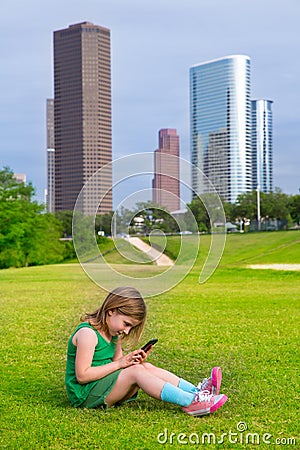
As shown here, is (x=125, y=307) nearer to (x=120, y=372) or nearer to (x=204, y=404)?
(x=120, y=372)

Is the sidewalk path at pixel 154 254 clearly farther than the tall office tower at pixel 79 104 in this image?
No

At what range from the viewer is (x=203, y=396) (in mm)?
4121

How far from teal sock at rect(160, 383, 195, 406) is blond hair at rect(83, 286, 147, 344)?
0.42m

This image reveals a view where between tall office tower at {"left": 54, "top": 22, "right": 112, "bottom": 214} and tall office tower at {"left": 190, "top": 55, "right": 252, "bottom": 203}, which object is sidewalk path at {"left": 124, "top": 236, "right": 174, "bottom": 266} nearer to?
tall office tower at {"left": 190, "top": 55, "right": 252, "bottom": 203}

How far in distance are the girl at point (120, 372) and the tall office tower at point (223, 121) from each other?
80.5 metres

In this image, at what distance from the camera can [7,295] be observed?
13.1m

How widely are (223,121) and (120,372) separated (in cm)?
10039

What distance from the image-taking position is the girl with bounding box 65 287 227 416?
13.6ft

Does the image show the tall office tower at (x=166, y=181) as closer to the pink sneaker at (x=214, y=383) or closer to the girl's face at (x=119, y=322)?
the girl's face at (x=119, y=322)

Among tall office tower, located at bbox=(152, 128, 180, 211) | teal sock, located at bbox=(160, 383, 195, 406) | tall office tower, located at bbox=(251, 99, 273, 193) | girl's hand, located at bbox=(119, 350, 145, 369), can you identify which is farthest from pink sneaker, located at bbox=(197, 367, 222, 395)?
tall office tower, located at bbox=(251, 99, 273, 193)

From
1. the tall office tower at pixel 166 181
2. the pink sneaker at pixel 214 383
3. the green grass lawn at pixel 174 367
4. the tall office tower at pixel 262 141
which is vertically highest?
the tall office tower at pixel 262 141

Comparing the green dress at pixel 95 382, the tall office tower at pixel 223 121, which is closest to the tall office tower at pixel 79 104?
the tall office tower at pixel 223 121

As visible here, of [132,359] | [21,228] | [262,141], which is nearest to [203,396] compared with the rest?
[132,359]

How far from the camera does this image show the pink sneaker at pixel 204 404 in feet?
13.4
